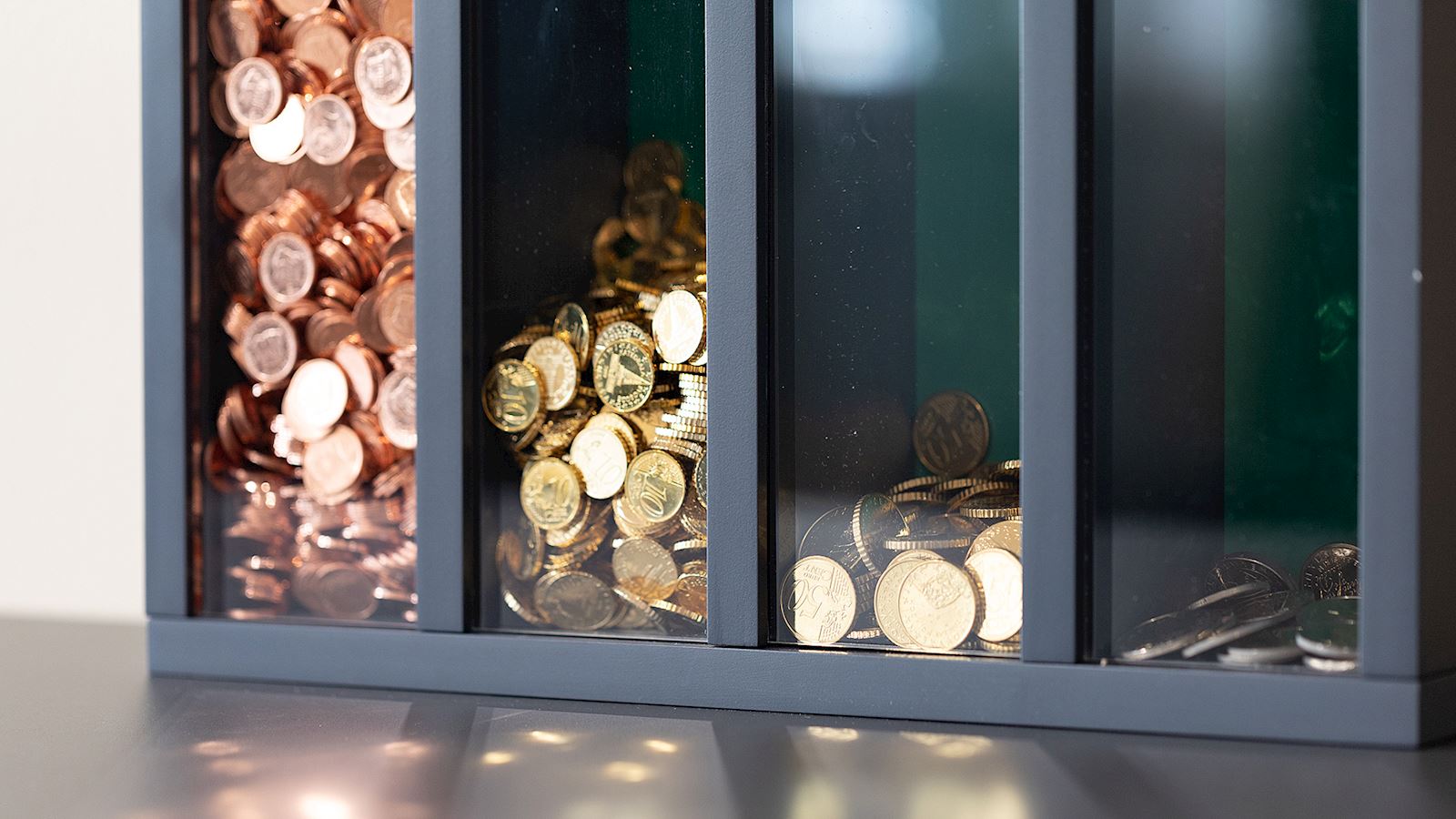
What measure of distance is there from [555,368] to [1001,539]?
0.81m

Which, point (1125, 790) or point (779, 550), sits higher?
point (779, 550)

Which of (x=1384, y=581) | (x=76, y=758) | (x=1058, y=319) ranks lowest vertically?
(x=76, y=758)

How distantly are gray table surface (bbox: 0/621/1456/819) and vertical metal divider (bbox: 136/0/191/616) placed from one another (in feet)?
1.07

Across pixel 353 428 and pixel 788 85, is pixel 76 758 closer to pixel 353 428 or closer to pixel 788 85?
pixel 353 428

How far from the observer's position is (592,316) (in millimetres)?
2355

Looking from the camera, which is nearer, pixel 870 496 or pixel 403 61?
pixel 870 496

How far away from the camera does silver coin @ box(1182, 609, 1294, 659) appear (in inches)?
80.9

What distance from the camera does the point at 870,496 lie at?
2201 millimetres

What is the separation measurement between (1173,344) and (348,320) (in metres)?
1.44

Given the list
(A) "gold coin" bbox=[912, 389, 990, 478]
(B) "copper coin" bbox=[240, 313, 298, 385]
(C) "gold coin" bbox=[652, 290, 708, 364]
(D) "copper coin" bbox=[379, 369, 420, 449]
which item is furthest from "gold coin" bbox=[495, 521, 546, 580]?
(A) "gold coin" bbox=[912, 389, 990, 478]

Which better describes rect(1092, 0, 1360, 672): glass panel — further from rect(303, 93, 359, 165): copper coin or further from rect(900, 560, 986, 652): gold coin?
rect(303, 93, 359, 165): copper coin

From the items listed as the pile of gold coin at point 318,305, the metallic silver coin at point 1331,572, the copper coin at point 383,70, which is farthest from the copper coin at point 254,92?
the metallic silver coin at point 1331,572

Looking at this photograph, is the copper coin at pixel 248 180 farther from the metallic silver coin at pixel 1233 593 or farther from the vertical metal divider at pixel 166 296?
the metallic silver coin at pixel 1233 593

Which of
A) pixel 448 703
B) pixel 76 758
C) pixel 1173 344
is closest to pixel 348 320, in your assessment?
pixel 448 703
